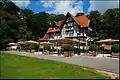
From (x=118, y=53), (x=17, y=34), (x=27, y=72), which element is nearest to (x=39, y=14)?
(x=17, y=34)

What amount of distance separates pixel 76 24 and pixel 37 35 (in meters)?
23.7

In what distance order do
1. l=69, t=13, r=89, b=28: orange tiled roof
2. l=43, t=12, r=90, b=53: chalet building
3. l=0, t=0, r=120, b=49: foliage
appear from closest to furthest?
l=0, t=0, r=120, b=49: foliage → l=43, t=12, r=90, b=53: chalet building → l=69, t=13, r=89, b=28: orange tiled roof

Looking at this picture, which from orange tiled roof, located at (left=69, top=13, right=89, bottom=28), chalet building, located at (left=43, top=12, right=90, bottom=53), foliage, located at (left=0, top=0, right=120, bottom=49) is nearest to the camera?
foliage, located at (left=0, top=0, right=120, bottom=49)

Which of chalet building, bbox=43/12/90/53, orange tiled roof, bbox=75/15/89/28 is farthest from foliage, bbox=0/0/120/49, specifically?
orange tiled roof, bbox=75/15/89/28

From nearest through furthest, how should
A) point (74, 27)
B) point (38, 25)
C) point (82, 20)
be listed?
point (74, 27) < point (82, 20) < point (38, 25)

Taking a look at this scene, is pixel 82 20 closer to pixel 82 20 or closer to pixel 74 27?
pixel 82 20

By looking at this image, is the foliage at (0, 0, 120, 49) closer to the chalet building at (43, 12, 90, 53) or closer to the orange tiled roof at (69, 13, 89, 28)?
the chalet building at (43, 12, 90, 53)

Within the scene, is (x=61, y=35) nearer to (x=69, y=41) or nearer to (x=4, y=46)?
(x=4, y=46)

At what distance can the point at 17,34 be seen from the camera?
83375 millimetres

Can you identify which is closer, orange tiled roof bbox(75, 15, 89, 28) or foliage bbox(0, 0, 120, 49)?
foliage bbox(0, 0, 120, 49)

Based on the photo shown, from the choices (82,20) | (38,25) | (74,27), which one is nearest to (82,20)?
(82,20)

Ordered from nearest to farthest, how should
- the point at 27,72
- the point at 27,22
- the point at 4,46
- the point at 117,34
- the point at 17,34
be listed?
the point at 27,72 < the point at 117,34 < the point at 4,46 < the point at 17,34 < the point at 27,22

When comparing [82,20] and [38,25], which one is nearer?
[82,20]

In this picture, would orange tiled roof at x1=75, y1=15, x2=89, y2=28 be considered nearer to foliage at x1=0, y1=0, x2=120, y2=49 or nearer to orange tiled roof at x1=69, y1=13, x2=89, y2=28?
orange tiled roof at x1=69, y1=13, x2=89, y2=28
